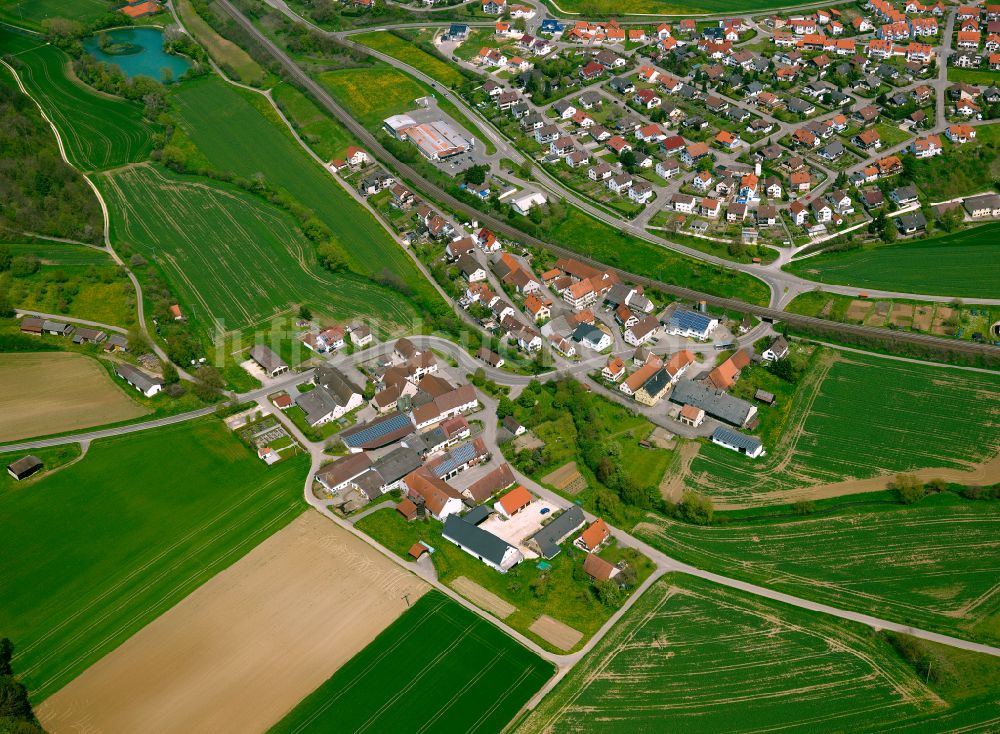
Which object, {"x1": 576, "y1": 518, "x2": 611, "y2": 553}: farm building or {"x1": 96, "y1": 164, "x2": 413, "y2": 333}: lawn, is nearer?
{"x1": 576, "y1": 518, "x2": 611, "y2": 553}: farm building

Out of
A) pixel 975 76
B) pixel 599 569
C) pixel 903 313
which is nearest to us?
pixel 599 569

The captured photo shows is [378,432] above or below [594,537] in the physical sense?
below

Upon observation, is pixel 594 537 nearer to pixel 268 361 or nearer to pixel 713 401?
pixel 713 401

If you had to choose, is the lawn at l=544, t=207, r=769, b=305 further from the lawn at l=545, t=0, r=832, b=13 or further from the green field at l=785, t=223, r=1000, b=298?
the lawn at l=545, t=0, r=832, b=13

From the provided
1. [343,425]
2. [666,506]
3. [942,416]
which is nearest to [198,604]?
[343,425]

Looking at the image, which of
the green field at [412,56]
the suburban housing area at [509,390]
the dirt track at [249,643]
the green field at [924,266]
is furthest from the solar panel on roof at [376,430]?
the green field at [412,56]

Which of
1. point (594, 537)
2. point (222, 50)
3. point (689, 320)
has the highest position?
point (222, 50)

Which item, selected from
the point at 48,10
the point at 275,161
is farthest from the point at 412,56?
the point at 48,10

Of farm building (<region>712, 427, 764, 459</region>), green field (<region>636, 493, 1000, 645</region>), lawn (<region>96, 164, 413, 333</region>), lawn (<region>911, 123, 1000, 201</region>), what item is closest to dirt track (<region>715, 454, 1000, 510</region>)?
green field (<region>636, 493, 1000, 645</region>)
